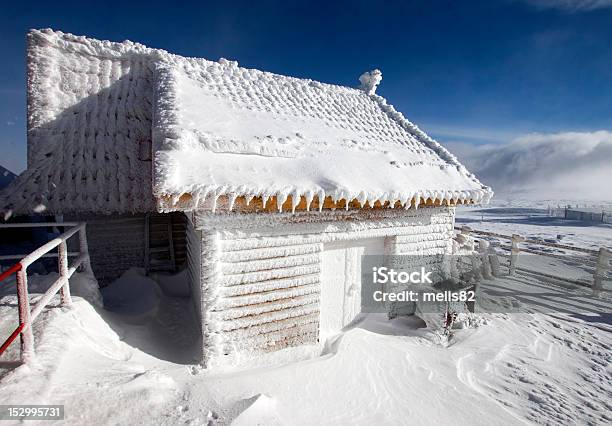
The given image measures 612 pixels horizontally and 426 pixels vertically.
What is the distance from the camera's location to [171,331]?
17.5 feet

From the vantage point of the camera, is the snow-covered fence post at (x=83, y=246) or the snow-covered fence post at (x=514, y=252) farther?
Result: the snow-covered fence post at (x=514, y=252)

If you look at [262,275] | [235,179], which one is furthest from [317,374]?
[235,179]

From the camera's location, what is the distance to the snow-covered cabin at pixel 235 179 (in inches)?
165

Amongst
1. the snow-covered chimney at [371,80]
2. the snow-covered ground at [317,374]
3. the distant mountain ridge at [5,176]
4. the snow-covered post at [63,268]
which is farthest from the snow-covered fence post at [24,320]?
the distant mountain ridge at [5,176]

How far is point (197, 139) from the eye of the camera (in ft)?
14.3

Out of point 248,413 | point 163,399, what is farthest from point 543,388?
point 163,399

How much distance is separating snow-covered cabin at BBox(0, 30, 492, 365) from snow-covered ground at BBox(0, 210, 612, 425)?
2.24ft

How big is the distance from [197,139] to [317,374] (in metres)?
3.81

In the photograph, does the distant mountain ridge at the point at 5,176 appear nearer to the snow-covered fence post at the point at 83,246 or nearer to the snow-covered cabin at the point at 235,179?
the snow-covered cabin at the point at 235,179

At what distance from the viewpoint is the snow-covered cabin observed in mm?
4180

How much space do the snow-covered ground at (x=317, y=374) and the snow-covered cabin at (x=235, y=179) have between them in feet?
2.24

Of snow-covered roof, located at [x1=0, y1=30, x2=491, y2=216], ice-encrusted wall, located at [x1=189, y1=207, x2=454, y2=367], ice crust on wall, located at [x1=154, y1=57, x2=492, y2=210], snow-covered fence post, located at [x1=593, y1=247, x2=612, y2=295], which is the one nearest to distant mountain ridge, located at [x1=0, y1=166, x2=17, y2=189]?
snow-covered roof, located at [x1=0, y1=30, x2=491, y2=216]

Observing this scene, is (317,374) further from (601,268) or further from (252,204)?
(601,268)

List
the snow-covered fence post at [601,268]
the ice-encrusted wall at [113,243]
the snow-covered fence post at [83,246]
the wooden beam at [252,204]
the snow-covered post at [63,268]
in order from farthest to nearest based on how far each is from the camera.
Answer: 1. the snow-covered fence post at [601,268]
2. the ice-encrusted wall at [113,243]
3. the snow-covered fence post at [83,246]
4. the snow-covered post at [63,268]
5. the wooden beam at [252,204]
